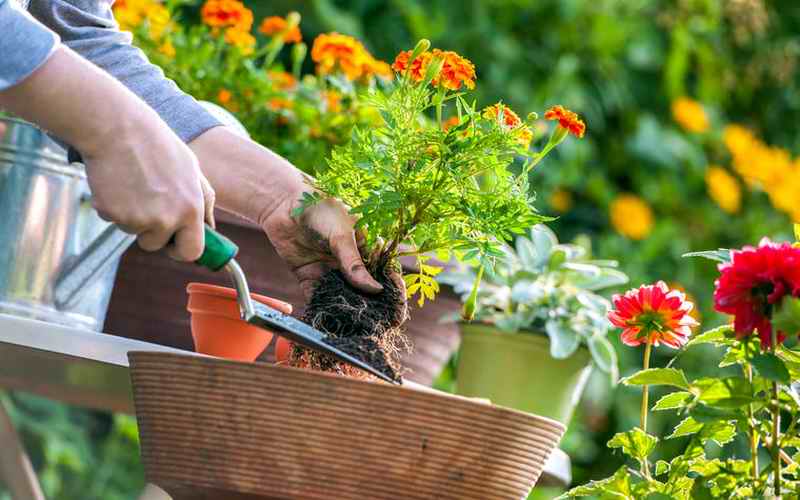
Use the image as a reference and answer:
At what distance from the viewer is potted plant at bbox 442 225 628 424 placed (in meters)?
1.68

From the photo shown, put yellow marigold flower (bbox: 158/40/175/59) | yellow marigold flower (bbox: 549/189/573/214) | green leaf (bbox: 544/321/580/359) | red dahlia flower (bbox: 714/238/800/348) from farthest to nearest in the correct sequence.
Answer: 1. yellow marigold flower (bbox: 549/189/573/214)
2. yellow marigold flower (bbox: 158/40/175/59)
3. green leaf (bbox: 544/321/580/359)
4. red dahlia flower (bbox: 714/238/800/348)

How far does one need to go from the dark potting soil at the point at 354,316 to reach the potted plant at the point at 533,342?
0.53 meters

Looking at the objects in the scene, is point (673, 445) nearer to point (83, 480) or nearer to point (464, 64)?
point (83, 480)

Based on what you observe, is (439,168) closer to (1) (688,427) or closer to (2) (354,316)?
(2) (354,316)

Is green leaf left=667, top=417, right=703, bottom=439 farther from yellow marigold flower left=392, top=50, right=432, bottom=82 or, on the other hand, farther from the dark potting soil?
yellow marigold flower left=392, top=50, right=432, bottom=82

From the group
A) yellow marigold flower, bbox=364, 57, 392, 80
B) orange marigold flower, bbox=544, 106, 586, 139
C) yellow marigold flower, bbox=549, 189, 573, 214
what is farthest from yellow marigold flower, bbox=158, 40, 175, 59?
yellow marigold flower, bbox=549, 189, 573, 214

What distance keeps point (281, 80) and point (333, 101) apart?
0.36 ft

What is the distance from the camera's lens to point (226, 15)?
1.79 metres

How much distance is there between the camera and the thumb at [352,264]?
3.53 feet

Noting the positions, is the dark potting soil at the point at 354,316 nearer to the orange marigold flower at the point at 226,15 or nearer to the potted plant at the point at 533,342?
the potted plant at the point at 533,342

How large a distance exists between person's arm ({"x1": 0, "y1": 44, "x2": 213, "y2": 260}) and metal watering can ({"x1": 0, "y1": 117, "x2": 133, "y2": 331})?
45 cm

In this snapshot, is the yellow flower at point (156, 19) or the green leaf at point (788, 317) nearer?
the green leaf at point (788, 317)

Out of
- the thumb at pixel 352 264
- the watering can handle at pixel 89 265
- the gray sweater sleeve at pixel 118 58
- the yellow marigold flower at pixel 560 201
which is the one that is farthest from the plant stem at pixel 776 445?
the yellow marigold flower at pixel 560 201

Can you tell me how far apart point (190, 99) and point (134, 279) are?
35 cm
